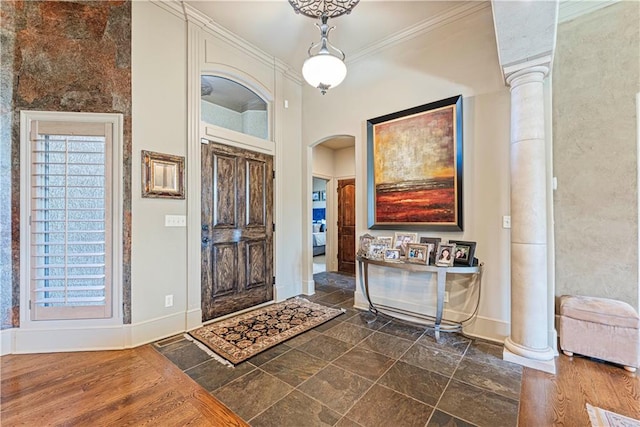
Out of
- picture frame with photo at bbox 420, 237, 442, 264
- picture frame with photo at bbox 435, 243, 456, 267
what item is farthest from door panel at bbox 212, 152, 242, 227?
picture frame with photo at bbox 435, 243, 456, 267

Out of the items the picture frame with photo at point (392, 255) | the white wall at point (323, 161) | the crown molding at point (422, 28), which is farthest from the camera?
the white wall at point (323, 161)

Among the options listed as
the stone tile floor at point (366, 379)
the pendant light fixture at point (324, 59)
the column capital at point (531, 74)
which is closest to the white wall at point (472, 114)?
the column capital at point (531, 74)

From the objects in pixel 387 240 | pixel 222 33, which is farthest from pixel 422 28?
pixel 387 240

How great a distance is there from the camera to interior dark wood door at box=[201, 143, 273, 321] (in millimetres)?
3285

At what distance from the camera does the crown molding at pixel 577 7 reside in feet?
8.52

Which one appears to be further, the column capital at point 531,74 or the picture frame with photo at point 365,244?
the picture frame with photo at point 365,244

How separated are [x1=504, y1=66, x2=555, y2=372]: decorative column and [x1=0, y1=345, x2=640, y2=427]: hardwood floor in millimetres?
225

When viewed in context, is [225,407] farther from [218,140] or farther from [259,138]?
[259,138]

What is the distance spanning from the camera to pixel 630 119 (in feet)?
8.25

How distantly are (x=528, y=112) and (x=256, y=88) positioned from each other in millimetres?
3194

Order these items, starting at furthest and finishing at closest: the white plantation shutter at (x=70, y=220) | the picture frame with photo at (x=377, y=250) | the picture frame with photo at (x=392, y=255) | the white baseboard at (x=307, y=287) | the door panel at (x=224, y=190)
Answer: the white baseboard at (x=307, y=287) < the door panel at (x=224, y=190) < the picture frame with photo at (x=377, y=250) < the picture frame with photo at (x=392, y=255) < the white plantation shutter at (x=70, y=220)

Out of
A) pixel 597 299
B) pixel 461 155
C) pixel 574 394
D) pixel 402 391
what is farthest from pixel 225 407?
pixel 597 299

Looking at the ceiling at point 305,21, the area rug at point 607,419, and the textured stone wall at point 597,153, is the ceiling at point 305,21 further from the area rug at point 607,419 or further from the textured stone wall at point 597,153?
the area rug at point 607,419

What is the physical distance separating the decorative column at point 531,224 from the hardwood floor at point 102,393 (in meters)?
2.31
